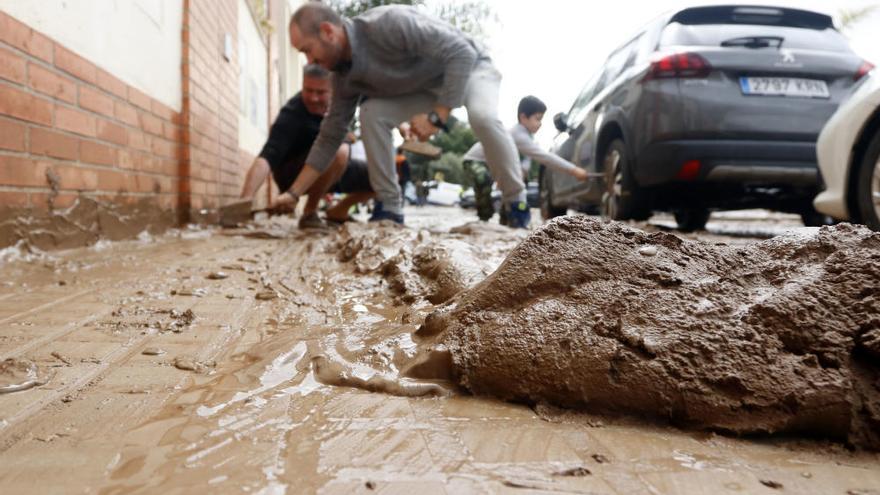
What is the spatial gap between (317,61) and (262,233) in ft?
3.86

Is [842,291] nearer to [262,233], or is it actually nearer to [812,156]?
[812,156]

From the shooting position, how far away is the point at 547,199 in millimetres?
6750

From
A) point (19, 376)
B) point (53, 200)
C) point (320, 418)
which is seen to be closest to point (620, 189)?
point (53, 200)

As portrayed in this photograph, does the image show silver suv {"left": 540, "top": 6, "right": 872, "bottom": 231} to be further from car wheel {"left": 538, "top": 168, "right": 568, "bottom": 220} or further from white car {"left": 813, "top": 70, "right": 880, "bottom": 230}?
car wheel {"left": 538, "top": 168, "right": 568, "bottom": 220}

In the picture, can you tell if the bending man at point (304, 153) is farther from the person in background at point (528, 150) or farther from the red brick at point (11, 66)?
the red brick at point (11, 66)

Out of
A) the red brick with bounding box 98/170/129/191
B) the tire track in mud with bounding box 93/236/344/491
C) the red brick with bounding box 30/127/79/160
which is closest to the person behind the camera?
the tire track in mud with bounding box 93/236/344/491

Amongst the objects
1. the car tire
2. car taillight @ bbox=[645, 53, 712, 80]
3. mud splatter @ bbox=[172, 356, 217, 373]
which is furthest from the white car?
mud splatter @ bbox=[172, 356, 217, 373]

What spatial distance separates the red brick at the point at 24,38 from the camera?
6.92ft

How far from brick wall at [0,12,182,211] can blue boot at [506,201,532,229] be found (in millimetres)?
2383

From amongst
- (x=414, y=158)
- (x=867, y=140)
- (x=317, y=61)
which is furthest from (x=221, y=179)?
(x=414, y=158)

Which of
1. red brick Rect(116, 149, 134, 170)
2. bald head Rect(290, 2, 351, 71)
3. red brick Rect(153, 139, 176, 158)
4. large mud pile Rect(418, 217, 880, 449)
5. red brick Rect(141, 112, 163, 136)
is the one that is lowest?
large mud pile Rect(418, 217, 880, 449)

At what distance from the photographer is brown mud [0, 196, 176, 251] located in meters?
2.29

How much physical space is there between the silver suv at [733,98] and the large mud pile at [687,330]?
2.62 m

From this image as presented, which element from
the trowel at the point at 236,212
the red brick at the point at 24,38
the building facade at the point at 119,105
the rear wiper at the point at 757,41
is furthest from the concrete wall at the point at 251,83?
the rear wiper at the point at 757,41
